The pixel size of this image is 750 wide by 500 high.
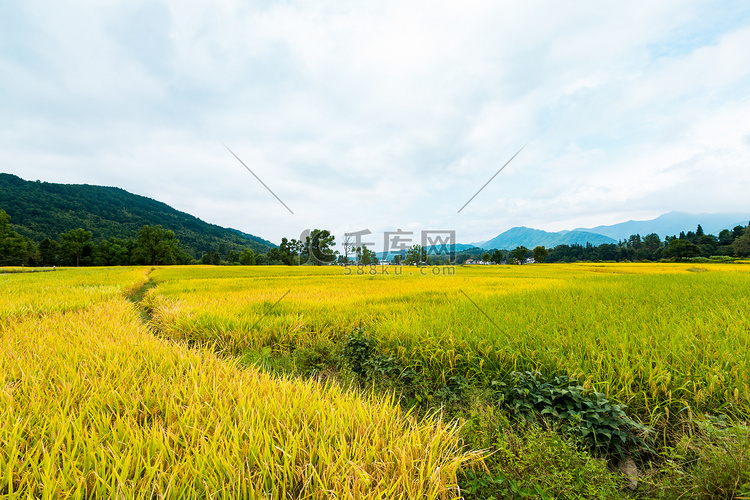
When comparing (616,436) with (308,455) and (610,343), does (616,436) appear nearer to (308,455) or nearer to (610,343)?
(610,343)

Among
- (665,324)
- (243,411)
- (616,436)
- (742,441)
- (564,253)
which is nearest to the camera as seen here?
(742,441)

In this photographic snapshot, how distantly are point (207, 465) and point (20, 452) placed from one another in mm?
1016

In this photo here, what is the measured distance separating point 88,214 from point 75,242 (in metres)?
67.0

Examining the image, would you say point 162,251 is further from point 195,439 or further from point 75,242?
point 195,439

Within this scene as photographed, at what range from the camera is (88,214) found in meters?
93.5

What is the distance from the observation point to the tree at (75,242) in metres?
47.4

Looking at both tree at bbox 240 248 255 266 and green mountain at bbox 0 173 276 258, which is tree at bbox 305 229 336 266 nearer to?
tree at bbox 240 248 255 266

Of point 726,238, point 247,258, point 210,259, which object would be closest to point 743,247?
point 726,238

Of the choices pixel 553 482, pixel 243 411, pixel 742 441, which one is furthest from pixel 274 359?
pixel 742 441

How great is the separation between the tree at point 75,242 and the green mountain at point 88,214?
22.0 metres

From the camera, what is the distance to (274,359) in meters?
3.56

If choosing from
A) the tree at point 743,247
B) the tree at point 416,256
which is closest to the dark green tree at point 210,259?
the tree at point 416,256

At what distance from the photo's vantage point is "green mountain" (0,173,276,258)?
7488 centimetres

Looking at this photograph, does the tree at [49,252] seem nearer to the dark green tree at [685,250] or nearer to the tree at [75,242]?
the tree at [75,242]
